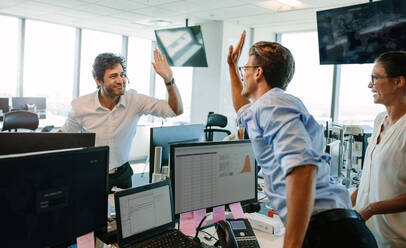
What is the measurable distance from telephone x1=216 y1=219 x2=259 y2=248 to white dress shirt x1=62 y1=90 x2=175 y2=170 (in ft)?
3.14

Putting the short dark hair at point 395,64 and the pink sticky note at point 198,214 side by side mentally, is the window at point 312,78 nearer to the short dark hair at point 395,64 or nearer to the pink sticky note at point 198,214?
the short dark hair at point 395,64

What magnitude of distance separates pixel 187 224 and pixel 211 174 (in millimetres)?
256

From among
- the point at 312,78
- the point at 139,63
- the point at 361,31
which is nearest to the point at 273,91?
the point at 361,31

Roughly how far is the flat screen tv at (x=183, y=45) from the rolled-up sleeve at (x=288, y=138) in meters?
4.19

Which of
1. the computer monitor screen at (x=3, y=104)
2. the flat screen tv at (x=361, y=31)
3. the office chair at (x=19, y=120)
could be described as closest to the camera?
the flat screen tv at (x=361, y=31)

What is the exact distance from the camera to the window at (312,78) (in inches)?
229

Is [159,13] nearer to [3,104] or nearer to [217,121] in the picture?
[217,121]

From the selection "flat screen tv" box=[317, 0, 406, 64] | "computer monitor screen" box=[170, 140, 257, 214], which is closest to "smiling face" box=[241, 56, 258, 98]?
"computer monitor screen" box=[170, 140, 257, 214]

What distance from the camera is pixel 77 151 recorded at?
1103 millimetres

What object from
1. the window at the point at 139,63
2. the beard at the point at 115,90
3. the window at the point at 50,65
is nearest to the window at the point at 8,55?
the window at the point at 50,65

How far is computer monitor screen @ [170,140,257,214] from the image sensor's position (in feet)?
4.50

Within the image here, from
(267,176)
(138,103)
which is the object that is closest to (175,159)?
(267,176)

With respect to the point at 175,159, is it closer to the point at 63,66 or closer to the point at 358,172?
the point at 358,172

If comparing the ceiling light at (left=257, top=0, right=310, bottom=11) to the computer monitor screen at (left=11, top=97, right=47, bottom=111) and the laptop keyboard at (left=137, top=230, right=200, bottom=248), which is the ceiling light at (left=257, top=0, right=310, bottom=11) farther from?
the computer monitor screen at (left=11, top=97, right=47, bottom=111)
